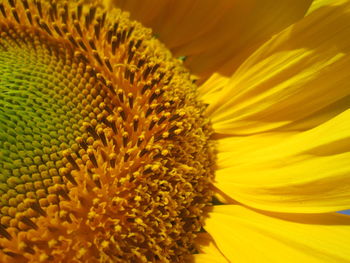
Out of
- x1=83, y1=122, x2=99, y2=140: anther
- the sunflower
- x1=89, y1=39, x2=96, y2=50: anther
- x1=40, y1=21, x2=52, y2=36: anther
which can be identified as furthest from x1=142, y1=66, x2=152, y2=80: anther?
x1=40, y1=21, x2=52, y2=36: anther

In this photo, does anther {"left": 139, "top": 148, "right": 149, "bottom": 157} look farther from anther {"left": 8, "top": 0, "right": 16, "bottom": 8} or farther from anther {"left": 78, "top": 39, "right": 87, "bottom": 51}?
anther {"left": 8, "top": 0, "right": 16, "bottom": 8}

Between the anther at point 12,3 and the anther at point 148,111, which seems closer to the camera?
the anther at point 148,111

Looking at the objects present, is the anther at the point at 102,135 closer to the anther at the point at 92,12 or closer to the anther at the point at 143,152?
the anther at the point at 143,152

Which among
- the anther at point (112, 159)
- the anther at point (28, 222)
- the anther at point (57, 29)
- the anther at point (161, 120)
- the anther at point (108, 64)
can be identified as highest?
the anther at point (57, 29)

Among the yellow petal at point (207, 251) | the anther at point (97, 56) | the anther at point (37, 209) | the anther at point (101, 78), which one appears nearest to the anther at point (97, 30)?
the anther at point (97, 56)

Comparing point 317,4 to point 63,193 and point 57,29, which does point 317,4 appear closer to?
point 57,29
